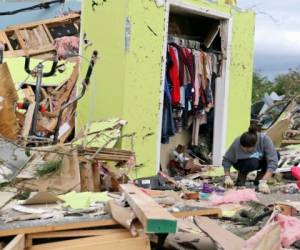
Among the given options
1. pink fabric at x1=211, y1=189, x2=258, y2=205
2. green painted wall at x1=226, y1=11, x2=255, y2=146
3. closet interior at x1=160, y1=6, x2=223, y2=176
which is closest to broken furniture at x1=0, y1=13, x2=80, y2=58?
closet interior at x1=160, y1=6, x2=223, y2=176

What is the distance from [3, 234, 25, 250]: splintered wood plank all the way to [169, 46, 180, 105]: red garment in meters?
5.66

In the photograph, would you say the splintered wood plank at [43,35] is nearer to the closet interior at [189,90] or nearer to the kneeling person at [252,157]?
the closet interior at [189,90]

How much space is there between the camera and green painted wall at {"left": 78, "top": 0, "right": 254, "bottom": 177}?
852cm

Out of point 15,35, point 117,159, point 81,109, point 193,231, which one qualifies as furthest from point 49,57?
point 193,231

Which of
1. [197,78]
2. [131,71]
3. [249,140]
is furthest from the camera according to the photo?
[197,78]

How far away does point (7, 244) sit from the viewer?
3.93m

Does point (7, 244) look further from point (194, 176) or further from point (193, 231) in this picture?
point (194, 176)

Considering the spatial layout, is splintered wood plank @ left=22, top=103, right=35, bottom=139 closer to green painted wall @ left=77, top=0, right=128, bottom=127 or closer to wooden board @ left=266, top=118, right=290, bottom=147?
green painted wall @ left=77, top=0, right=128, bottom=127

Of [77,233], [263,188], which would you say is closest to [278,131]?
[263,188]

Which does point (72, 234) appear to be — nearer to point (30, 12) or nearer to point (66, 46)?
point (66, 46)

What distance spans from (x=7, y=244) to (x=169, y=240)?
1.09m

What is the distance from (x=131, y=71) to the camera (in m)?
8.55

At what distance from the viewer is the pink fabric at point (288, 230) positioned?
4371 millimetres

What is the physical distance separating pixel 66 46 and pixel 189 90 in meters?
4.70
